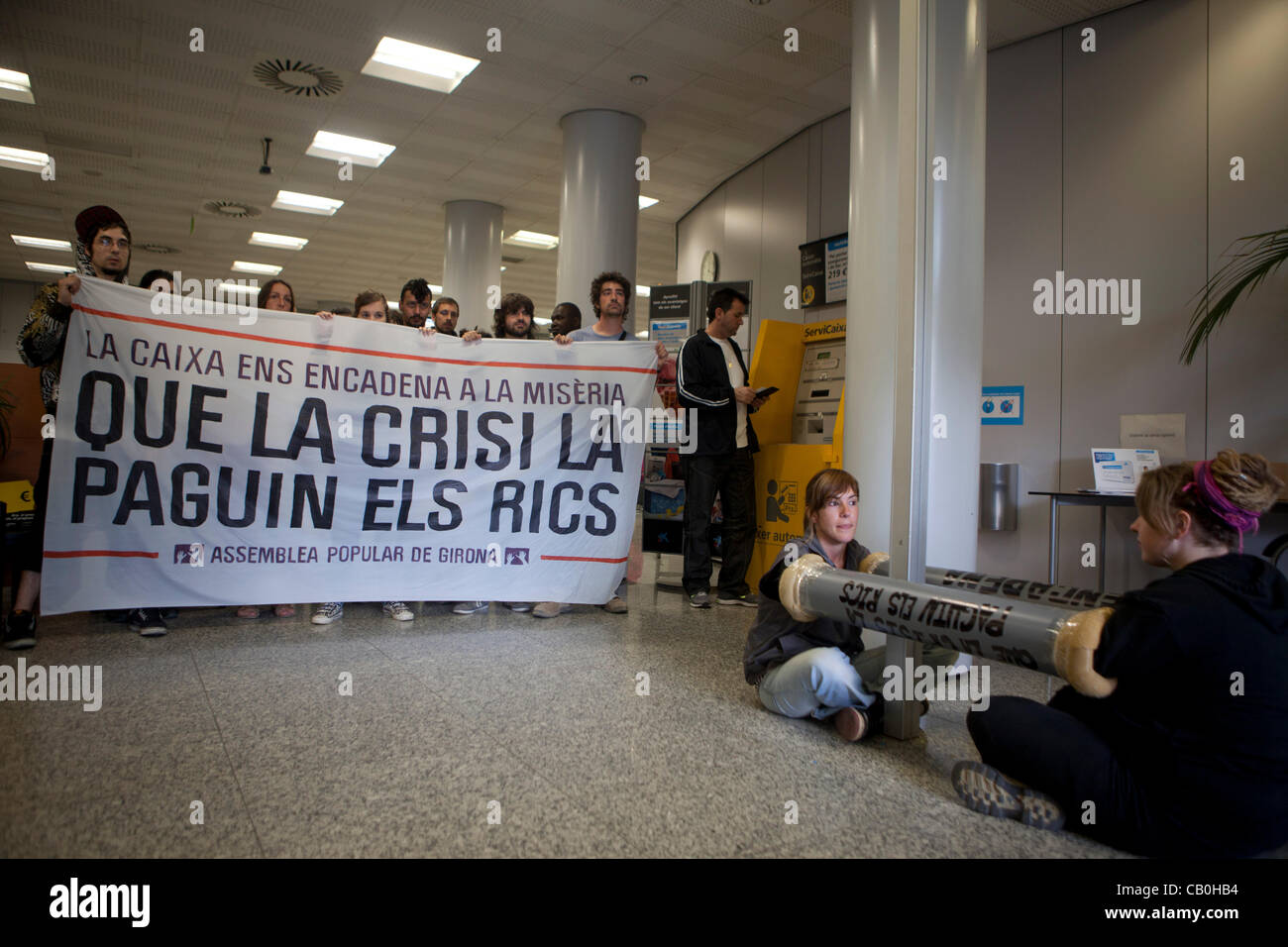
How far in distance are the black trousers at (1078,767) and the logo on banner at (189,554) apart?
3.12 m

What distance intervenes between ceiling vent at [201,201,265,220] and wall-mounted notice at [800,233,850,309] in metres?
7.54

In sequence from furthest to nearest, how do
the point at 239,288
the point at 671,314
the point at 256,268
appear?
the point at 239,288, the point at 256,268, the point at 671,314

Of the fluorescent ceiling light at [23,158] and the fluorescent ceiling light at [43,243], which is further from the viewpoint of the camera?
the fluorescent ceiling light at [43,243]

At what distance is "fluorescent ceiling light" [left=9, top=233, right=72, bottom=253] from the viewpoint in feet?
39.5

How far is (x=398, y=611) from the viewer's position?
3.88 m

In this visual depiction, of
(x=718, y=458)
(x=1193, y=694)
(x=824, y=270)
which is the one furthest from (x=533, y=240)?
(x=1193, y=694)

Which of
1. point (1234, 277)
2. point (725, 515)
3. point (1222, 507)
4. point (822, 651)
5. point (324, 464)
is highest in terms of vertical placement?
point (1234, 277)

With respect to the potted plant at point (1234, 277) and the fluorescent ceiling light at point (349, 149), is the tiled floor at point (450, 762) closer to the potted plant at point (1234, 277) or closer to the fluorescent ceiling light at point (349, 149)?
the potted plant at point (1234, 277)

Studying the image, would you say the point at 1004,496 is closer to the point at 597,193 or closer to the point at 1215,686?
the point at 1215,686

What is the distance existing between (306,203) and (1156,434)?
32.3 ft

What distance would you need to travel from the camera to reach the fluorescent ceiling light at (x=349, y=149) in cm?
810

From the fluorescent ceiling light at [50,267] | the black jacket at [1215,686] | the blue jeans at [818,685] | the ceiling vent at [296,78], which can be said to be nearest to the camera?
the black jacket at [1215,686]

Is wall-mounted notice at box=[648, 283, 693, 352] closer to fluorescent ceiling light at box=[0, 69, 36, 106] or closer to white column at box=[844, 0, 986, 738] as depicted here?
white column at box=[844, 0, 986, 738]

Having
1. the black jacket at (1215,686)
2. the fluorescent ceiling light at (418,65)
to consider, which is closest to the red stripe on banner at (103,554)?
the black jacket at (1215,686)
